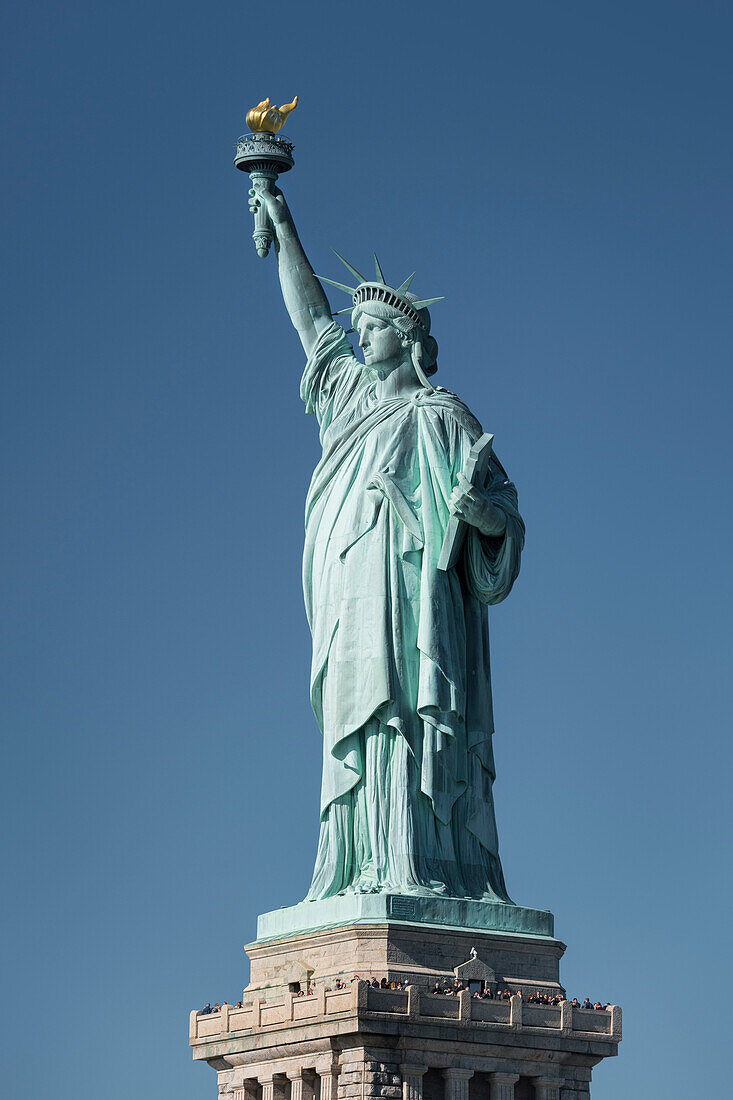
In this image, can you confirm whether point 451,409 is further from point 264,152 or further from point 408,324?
point 264,152

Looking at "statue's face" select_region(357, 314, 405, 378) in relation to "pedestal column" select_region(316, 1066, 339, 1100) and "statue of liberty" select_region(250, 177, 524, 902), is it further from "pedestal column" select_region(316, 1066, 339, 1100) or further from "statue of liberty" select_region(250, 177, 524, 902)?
"pedestal column" select_region(316, 1066, 339, 1100)

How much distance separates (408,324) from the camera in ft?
133

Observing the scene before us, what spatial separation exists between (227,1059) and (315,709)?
5.23 metres

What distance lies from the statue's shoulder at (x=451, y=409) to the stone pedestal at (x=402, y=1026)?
7534 millimetres

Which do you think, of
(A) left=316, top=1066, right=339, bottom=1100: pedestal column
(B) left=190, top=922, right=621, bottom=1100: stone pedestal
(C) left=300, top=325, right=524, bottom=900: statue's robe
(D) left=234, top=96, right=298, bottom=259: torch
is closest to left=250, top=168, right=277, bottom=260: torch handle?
(D) left=234, top=96, right=298, bottom=259: torch

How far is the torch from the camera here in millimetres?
42469

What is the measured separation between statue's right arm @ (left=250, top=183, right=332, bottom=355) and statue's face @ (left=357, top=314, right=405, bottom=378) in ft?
4.84

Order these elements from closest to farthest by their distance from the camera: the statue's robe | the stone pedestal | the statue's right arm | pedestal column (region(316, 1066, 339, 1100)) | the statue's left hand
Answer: the stone pedestal
pedestal column (region(316, 1066, 339, 1100))
the statue's robe
the statue's left hand
the statue's right arm

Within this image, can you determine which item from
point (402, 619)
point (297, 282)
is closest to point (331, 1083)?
point (402, 619)

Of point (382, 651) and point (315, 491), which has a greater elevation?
point (315, 491)

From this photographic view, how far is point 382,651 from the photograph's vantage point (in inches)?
1526

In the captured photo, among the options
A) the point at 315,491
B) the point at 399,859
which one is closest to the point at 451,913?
the point at 399,859

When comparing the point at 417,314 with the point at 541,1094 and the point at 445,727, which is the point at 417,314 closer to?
the point at 445,727

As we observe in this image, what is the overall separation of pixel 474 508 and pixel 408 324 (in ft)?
11.7
